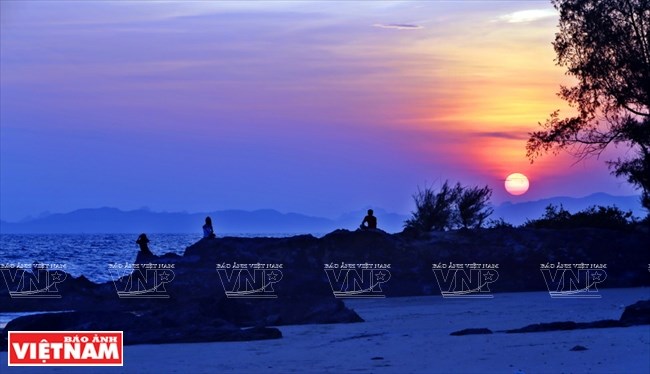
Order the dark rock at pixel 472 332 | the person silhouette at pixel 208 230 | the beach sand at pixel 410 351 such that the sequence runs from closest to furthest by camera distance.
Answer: the beach sand at pixel 410 351 < the dark rock at pixel 472 332 < the person silhouette at pixel 208 230

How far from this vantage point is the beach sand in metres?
15.9

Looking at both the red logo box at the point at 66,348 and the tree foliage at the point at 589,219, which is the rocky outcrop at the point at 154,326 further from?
the tree foliage at the point at 589,219

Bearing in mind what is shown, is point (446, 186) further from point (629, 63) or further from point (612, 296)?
point (612, 296)

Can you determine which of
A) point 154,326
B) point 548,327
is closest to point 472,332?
point 548,327

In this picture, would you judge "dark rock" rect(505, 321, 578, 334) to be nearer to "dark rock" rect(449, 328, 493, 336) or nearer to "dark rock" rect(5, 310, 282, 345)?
"dark rock" rect(449, 328, 493, 336)

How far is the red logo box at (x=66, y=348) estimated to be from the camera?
1739 cm

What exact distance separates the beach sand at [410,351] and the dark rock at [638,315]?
0.62 m

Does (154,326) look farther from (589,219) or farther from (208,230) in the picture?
(589,219)

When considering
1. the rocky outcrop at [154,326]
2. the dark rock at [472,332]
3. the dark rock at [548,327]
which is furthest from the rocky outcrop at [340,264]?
the dark rock at [548,327]

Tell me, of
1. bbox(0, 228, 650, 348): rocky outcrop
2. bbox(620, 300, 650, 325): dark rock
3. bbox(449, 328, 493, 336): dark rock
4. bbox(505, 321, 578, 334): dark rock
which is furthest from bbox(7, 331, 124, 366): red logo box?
bbox(0, 228, 650, 348): rocky outcrop

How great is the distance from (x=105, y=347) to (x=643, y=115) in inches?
892

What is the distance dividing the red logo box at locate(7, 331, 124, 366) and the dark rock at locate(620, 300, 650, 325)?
9.91 metres

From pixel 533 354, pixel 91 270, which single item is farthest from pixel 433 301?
pixel 91 270

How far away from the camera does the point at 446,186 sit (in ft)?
144
